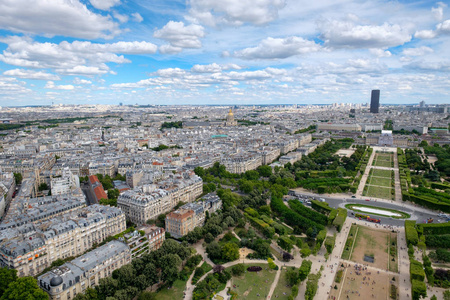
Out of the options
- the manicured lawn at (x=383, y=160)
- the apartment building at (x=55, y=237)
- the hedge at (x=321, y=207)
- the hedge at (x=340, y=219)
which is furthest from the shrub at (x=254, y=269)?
the manicured lawn at (x=383, y=160)

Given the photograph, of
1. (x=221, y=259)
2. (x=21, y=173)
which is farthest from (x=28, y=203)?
(x=221, y=259)

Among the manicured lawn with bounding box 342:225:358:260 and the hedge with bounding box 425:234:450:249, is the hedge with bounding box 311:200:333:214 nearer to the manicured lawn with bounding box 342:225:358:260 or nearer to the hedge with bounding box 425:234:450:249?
the manicured lawn with bounding box 342:225:358:260

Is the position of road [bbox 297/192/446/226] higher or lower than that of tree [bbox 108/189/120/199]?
lower

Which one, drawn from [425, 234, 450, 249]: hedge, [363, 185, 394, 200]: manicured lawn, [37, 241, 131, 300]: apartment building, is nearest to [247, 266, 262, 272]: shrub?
[37, 241, 131, 300]: apartment building

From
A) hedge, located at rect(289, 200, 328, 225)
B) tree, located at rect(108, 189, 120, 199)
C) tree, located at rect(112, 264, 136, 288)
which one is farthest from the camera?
tree, located at rect(108, 189, 120, 199)

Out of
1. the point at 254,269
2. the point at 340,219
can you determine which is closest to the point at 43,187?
the point at 254,269

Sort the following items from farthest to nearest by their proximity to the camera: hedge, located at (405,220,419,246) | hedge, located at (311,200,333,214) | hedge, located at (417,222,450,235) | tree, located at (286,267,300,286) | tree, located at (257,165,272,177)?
1. tree, located at (257,165,272,177)
2. hedge, located at (311,200,333,214)
3. hedge, located at (417,222,450,235)
4. hedge, located at (405,220,419,246)
5. tree, located at (286,267,300,286)
